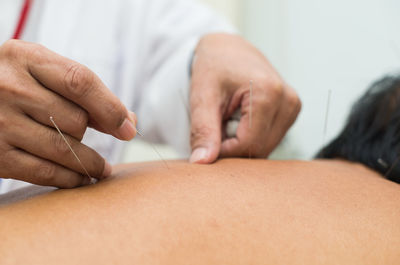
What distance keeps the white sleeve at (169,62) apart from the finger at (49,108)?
2.72 feet

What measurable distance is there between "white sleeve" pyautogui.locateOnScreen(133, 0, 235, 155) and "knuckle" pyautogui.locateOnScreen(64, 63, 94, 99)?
2.81ft

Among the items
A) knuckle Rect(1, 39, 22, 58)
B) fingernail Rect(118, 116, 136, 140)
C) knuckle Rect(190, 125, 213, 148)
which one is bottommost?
knuckle Rect(190, 125, 213, 148)

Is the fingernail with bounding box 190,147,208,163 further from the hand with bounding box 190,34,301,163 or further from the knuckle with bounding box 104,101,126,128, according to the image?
the knuckle with bounding box 104,101,126,128

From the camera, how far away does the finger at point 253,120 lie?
1.05m

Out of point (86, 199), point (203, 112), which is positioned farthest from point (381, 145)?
point (86, 199)

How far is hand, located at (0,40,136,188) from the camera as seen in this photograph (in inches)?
27.6

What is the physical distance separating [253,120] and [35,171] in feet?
1.88

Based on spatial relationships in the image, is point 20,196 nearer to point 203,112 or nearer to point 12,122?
point 12,122

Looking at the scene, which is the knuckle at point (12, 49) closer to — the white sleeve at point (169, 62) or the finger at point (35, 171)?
the finger at point (35, 171)

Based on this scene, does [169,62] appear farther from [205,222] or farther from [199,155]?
[205,222]

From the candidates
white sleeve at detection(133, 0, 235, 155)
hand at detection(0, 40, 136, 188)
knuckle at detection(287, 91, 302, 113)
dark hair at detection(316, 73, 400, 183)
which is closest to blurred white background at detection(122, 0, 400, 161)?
dark hair at detection(316, 73, 400, 183)

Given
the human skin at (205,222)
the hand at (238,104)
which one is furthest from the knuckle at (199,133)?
the human skin at (205,222)

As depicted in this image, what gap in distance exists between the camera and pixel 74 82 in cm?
69

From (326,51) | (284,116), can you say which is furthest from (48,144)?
(326,51)
